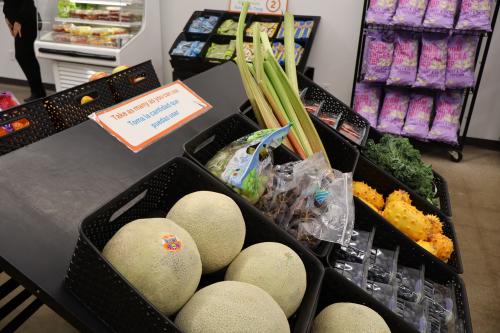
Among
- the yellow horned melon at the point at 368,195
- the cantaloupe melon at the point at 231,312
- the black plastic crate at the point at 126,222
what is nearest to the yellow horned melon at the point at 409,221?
the yellow horned melon at the point at 368,195

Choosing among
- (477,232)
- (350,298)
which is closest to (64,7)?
(477,232)

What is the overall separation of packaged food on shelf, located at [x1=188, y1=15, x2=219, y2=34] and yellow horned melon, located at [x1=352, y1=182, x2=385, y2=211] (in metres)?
3.29

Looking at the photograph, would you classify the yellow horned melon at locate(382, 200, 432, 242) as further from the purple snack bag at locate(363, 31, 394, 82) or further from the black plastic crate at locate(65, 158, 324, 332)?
the purple snack bag at locate(363, 31, 394, 82)

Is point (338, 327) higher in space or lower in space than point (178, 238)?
lower

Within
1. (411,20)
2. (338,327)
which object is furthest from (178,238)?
(411,20)

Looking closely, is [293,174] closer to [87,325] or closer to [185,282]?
[185,282]

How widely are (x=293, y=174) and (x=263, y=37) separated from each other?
2.29ft

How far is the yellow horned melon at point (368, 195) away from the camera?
1492 mm

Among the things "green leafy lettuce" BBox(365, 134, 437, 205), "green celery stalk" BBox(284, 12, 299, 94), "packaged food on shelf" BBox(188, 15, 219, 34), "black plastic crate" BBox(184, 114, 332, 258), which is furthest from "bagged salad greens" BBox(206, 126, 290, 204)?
"packaged food on shelf" BBox(188, 15, 219, 34)

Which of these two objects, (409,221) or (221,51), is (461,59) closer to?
(221,51)

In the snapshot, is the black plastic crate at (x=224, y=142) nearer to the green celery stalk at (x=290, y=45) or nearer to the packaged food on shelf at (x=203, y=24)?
the green celery stalk at (x=290, y=45)

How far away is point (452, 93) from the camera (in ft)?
12.8

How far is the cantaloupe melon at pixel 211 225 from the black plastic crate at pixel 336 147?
693 mm

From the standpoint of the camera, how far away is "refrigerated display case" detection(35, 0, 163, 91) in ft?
14.2
